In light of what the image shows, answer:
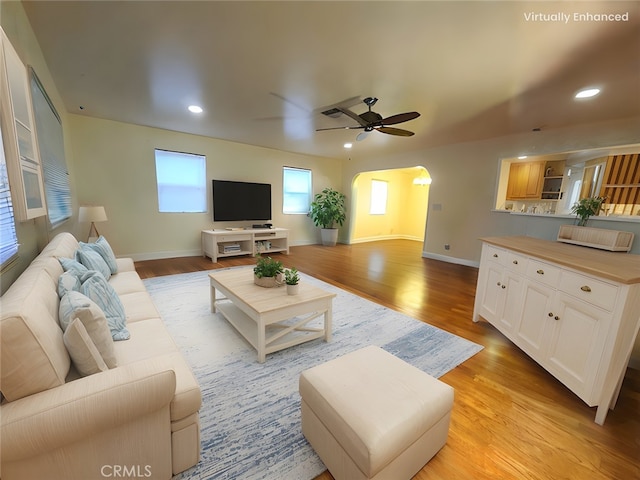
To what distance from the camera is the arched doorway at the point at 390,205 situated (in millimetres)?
7662

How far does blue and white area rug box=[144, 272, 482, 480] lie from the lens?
4.04 ft

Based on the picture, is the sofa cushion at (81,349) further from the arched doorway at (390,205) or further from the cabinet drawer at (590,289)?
the arched doorway at (390,205)

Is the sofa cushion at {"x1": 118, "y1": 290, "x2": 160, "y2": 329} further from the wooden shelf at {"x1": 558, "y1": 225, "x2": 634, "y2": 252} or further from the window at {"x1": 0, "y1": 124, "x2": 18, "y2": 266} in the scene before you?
the wooden shelf at {"x1": 558, "y1": 225, "x2": 634, "y2": 252}

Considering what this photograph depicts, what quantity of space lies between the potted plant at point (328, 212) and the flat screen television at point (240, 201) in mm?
1320

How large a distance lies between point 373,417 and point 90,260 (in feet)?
8.24

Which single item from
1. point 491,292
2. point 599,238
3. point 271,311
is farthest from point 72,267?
point 599,238

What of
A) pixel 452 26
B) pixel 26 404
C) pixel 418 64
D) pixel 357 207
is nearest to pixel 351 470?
pixel 26 404

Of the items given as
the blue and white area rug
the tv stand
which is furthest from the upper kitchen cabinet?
the tv stand

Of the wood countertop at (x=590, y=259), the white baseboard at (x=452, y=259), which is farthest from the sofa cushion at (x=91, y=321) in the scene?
the white baseboard at (x=452, y=259)

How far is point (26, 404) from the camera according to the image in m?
0.80

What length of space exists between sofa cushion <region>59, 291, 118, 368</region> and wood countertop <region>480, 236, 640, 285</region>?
2524mm

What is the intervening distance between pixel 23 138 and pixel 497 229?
19.9 feet

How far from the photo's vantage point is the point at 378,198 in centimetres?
819

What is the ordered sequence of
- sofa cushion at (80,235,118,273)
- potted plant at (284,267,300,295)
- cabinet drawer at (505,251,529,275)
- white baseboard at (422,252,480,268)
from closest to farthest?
cabinet drawer at (505,251,529,275), potted plant at (284,267,300,295), sofa cushion at (80,235,118,273), white baseboard at (422,252,480,268)
